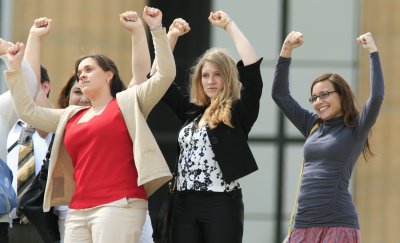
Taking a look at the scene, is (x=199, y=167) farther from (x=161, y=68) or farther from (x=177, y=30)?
(x=177, y=30)

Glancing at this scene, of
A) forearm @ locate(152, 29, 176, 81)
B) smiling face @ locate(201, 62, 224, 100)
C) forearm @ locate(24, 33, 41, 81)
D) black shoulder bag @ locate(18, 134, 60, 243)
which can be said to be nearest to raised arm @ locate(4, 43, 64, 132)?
forearm @ locate(24, 33, 41, 81)

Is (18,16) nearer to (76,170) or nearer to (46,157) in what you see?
(46,157)

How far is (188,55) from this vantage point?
8.91m

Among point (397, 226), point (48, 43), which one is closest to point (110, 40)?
point (48, 43)

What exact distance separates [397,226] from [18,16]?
3.75 meters

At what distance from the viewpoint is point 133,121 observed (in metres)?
5.71

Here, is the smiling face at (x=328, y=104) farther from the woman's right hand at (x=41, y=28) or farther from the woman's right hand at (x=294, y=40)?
the woman's right hand at (x=41, y=28)

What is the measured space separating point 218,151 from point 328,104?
72cm

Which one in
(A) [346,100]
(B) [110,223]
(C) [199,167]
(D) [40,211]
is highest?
(A) [346,100]

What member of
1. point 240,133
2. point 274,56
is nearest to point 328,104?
point 240,133

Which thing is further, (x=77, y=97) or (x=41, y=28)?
(x=77, y=97)

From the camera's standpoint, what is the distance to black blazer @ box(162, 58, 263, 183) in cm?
578

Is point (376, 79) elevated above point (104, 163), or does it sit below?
above

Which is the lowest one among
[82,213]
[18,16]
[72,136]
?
[82,213]
